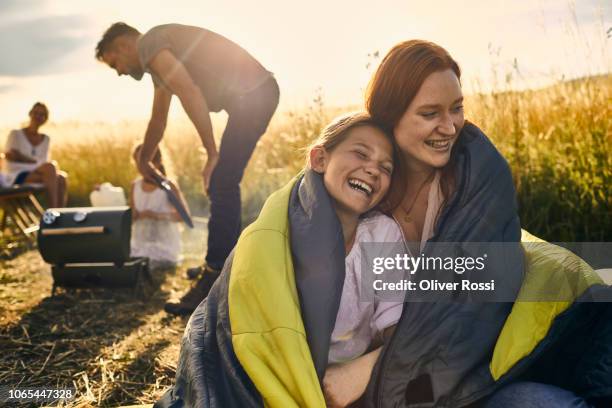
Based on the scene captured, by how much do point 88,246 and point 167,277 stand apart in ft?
2.93

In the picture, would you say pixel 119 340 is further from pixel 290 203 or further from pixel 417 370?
pixel 417 370

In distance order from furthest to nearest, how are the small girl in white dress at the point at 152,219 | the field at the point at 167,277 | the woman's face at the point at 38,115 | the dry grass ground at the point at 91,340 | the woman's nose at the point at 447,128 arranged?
the woman's face at the point at 38,115
the small girl in white dress at the point at 152,219
the field at the point at 167,277
the dry grass ground at the point at 91,340
the woman's nose at the point at 447,128

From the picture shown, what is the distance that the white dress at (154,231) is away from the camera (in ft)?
16.4

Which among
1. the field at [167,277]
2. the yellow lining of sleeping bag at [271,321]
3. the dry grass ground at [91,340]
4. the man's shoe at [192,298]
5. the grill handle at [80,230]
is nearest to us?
the yellow lining of sleeping bag at [271,321]

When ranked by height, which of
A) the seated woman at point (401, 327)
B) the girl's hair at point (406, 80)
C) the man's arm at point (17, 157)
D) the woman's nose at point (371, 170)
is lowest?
the seated woman at point (401, 327)

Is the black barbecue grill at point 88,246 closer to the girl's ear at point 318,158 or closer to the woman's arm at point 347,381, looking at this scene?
the girl's ear at point 318,158

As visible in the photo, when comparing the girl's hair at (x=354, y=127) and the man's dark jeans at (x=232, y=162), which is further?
the man's dark jeans at (x=232, y=162)

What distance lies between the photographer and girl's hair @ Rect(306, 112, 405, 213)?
204cm

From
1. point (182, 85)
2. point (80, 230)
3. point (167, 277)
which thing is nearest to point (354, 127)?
point (182, 85)

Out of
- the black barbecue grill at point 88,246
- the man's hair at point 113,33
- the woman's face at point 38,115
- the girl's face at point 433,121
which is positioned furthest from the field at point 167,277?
the woman's face at point 38,115

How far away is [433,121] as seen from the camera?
6.65 feet

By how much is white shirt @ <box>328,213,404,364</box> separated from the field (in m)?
0.96

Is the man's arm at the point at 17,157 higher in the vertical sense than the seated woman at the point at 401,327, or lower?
higher

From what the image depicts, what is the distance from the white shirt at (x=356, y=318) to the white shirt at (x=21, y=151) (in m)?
5.95
